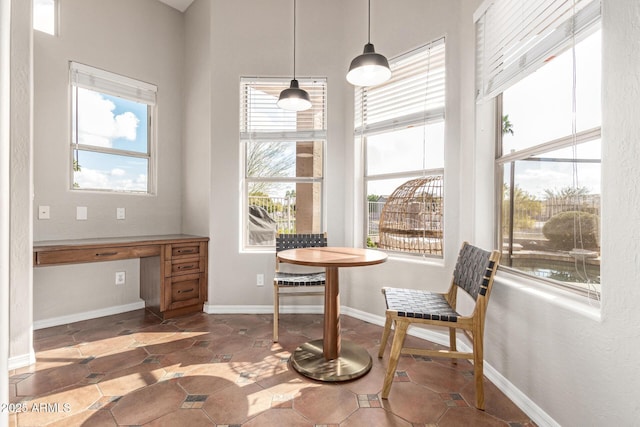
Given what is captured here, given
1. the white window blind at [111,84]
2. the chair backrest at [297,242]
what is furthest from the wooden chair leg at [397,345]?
the white window blind at [111,84]

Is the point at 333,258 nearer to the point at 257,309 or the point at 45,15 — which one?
the point at 257,309

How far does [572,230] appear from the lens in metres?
1.61

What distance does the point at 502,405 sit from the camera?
1.73m

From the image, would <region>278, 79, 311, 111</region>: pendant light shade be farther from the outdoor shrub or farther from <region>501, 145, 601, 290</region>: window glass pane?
the outdoor shrub

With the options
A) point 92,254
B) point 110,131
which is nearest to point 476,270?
point 92,254

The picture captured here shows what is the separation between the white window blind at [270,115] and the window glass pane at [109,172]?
1.29m

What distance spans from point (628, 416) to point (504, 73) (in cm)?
185

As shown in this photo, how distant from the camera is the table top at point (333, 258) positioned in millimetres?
1921

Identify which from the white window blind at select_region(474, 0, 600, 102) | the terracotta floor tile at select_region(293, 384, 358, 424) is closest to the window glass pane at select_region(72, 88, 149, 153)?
the terracotta floor tile at select_region(293, 384, 358, 424)

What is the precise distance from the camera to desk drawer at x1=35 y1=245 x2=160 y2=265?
240 cm

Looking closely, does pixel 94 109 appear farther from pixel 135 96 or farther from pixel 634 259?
pixel 634 259

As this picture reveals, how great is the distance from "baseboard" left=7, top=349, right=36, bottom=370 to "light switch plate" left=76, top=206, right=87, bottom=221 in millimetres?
1298

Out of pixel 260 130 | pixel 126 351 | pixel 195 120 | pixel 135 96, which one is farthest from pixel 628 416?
pixel 135 96

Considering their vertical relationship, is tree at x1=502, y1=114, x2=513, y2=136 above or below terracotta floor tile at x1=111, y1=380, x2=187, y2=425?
above
